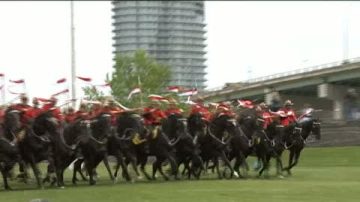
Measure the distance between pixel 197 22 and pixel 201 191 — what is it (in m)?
57.8

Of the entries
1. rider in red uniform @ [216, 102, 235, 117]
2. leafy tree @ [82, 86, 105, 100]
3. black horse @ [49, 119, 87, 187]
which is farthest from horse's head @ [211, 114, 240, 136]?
leafy tree @ [82, 86, 105, 100]

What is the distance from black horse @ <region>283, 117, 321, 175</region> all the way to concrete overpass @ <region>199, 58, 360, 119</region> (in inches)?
1443

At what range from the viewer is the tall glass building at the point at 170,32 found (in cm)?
6619

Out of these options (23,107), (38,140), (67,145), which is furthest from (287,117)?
(23,107)

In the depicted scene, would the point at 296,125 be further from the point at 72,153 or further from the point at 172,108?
the point at 72,153

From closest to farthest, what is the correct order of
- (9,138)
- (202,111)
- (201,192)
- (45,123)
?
(201,192) < (9,138) < (45,123) < (202,111)

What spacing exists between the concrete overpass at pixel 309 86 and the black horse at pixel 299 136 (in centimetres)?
3664

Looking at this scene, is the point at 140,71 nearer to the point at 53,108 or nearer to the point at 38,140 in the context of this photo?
the point at 53,108

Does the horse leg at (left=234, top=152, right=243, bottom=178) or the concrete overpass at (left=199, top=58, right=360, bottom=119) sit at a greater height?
the concrete overpass at (left=199, top=58, right=360, bottom=119)

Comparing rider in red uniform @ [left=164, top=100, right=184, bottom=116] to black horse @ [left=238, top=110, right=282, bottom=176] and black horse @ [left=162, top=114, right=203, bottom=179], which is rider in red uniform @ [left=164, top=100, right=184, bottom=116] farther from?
black horse @ [left=238, top=110, right=282, bottom=176]

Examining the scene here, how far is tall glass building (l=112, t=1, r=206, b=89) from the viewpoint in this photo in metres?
66.2

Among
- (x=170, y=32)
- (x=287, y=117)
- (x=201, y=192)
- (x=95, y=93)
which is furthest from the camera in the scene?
(x=170, y=32)

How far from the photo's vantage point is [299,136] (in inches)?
993

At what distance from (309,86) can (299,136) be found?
46750 millimetres
